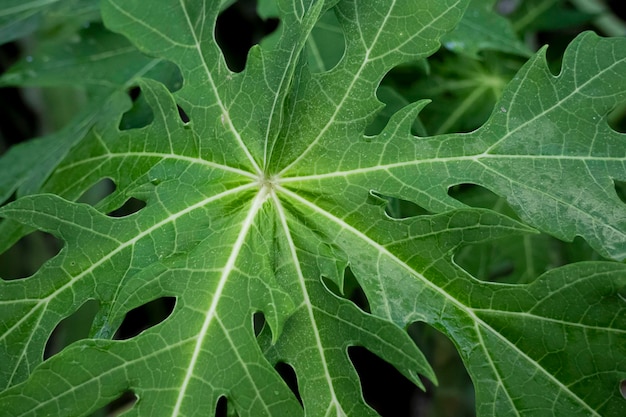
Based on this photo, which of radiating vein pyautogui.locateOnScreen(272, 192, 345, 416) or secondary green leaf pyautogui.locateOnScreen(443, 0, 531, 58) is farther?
secondary green leaf pyautogui.locateOnScreen(443, 0, 531, 58)

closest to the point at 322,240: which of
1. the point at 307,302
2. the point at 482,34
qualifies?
the point at 307,302

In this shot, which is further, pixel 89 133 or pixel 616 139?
pixel 89 133

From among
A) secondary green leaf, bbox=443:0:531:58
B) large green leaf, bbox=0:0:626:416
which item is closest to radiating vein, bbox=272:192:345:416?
large green leaf, bbox=0:0:626:416

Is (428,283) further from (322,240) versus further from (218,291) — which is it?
(218,291)

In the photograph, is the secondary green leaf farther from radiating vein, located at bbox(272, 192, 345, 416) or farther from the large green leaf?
radiating vein, located at bbox(272, 192, 345, 416)

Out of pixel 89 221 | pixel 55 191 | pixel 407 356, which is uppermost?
pixel 55 191

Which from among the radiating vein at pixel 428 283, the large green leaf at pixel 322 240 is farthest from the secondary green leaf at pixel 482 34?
the radiating vein at pixel 428 283

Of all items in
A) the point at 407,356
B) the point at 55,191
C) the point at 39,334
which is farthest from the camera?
the point at 55,191

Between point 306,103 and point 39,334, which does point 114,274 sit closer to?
point 39,334

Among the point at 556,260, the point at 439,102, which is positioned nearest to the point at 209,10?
the point at 439,102
